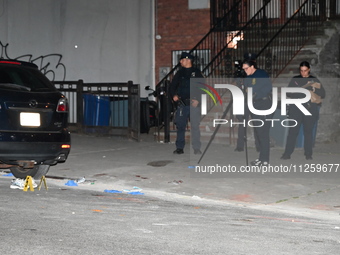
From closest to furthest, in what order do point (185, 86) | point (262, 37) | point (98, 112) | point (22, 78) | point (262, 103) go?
point (22, 78)
point (262, 103)
point (185, 86)
point (98, 112)
point (262, 37)

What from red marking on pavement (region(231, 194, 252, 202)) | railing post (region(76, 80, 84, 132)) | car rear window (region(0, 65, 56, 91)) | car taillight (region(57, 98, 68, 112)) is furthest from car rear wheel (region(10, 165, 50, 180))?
railing post (region(76, 80, 84, 132))

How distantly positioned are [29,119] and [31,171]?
1.29 m

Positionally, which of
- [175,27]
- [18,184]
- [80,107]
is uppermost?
[175,27]

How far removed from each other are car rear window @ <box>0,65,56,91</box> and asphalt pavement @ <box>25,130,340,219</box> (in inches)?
62.8

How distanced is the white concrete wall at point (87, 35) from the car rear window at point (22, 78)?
1189 centimetres

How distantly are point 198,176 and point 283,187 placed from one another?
5.13 feet

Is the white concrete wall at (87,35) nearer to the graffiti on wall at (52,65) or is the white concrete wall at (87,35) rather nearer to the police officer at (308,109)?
the graffiti on wall at (52,65)

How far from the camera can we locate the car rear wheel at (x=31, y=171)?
410 inches

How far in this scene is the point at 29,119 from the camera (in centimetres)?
945

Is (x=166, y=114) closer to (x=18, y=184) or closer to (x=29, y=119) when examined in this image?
(x=18, y=184)

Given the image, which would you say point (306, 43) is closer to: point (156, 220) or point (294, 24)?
point (294, 24)

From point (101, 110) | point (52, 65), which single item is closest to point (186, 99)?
point (101, 110)

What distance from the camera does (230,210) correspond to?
870 cm

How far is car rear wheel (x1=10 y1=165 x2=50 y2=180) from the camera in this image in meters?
10.4
